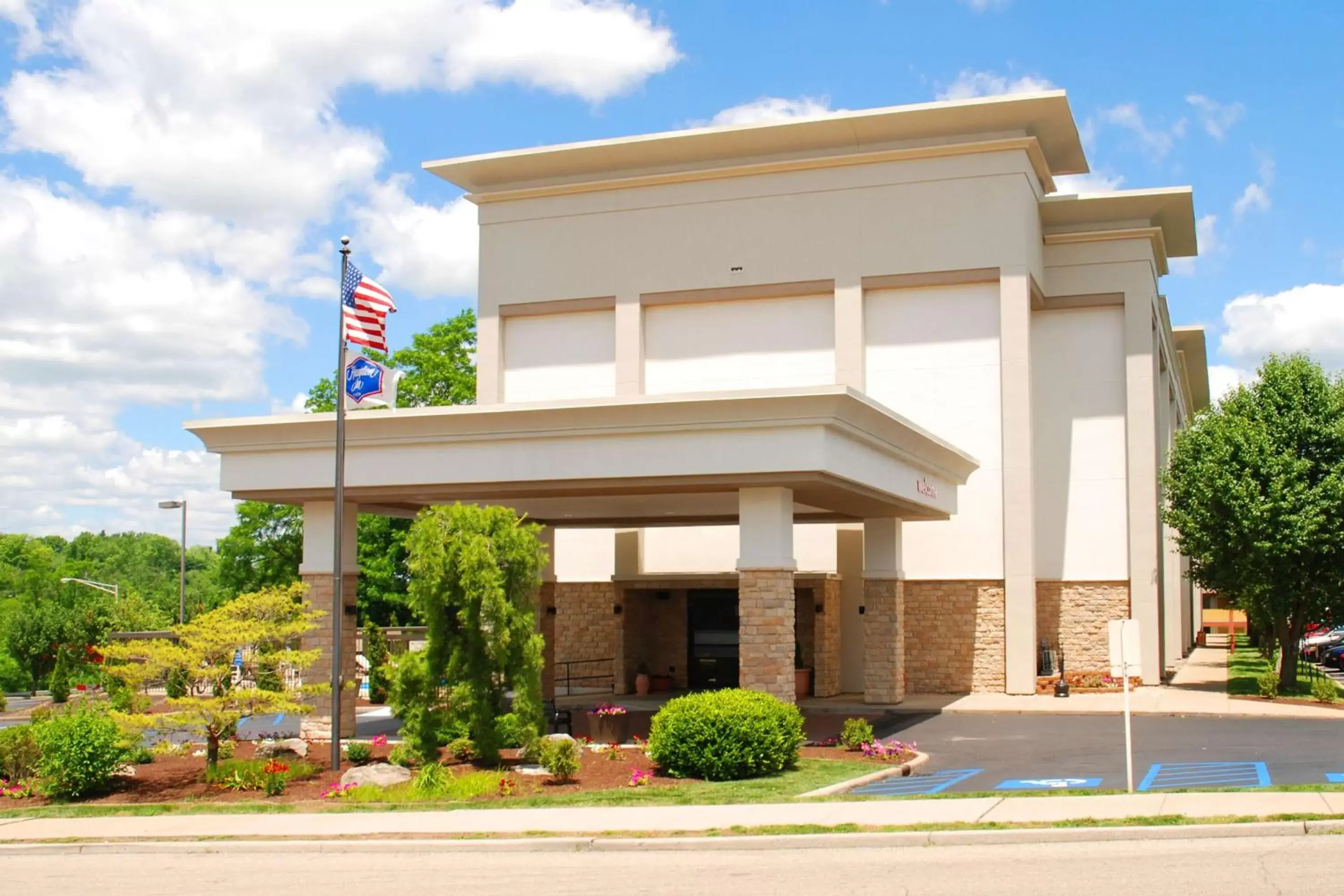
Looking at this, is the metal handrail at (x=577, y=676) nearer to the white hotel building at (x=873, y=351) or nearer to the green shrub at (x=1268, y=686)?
the white hotel building at (x=873, y=351)

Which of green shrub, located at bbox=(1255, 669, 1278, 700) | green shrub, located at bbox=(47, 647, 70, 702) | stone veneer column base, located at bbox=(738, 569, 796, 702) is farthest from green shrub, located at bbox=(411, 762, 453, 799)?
green shrub, located at bbox=(47, 647, 70, 702)

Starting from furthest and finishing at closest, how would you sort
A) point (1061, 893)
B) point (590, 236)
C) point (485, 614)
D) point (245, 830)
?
point (590, 236) < point (485, 614) < point (245, 830) < point (1061, 893)

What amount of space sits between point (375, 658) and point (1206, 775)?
2382 cm

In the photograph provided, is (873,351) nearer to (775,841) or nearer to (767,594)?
(767,594)

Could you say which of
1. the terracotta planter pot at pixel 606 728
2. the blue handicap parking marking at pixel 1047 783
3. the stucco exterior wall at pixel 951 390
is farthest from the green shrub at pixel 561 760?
the stucco exterior wall at pixel 951 390

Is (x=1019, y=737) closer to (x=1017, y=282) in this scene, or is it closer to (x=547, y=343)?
(x=1017, y=282)

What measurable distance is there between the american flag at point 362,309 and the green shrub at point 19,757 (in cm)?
830

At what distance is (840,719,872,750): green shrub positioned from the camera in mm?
22516

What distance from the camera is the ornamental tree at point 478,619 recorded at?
20.9 metres

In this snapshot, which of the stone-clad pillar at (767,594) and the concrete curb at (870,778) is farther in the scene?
the stone-clad pillar at (767,594)

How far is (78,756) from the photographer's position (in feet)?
64.8

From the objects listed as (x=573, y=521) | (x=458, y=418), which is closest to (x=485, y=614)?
(x=458, y=418)

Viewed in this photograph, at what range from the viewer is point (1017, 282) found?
111ft

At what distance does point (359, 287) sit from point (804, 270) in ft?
51.7
